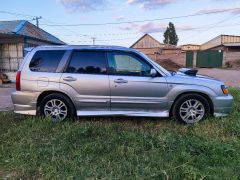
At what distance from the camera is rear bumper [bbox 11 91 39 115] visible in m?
5.91

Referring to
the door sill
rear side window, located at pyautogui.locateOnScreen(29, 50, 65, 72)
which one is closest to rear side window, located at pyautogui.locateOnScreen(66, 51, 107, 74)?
rear side window, located at pyautogui.locateOnScreen(29, 50, 65, 72)

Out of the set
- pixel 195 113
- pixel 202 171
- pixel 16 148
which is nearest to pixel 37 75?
pixel 16 148

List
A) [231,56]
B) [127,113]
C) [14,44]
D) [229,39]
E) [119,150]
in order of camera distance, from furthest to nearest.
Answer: [229,39] < [231,56] < [14,44] < [127,113] < [119,150]

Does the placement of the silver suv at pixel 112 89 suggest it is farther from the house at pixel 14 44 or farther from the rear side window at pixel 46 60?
the house at pixel 14 44

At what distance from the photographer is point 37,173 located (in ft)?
11.5

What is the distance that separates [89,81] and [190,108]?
87.2 inches

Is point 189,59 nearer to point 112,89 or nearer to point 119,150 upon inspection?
point 112,89

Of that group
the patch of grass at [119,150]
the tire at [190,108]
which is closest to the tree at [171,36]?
the tire at [190,108]

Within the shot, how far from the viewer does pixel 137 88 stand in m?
5.77

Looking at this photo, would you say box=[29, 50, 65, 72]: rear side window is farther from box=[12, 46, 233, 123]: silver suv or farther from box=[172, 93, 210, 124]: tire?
box=[172, 93, 210, 124]: tire

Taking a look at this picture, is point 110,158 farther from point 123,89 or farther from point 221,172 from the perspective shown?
point 123,89

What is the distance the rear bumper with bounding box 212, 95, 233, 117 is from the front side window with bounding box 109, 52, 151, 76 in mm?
1548

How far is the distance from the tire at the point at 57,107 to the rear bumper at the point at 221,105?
3.03 metres

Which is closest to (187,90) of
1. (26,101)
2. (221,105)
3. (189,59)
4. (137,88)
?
(221,105)
